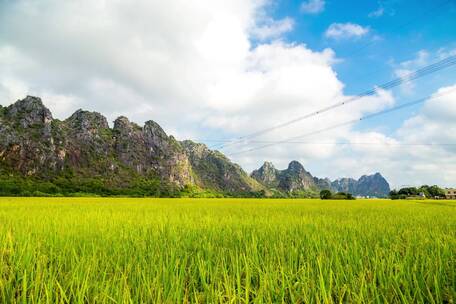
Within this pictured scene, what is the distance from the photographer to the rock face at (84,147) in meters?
89.1

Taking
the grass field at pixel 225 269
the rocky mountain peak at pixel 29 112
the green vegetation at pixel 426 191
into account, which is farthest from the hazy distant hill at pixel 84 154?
the grass field at pixel 225 269

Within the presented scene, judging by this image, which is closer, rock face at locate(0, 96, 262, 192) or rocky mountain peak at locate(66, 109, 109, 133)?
rock face at locate(0, 96, 262, 192)

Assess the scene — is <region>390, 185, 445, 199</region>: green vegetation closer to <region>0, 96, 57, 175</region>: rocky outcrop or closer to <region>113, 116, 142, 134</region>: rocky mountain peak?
<region>113, 116, 142, 134</region>: rocky mountain peak

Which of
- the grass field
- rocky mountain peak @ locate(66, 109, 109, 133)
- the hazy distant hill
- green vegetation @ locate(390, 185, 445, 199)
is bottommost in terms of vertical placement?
the grass field

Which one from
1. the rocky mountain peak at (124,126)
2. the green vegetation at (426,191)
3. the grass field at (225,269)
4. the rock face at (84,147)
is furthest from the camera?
the rocky mountain peak at (124,126)

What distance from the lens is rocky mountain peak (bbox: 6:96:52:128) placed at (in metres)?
94.8

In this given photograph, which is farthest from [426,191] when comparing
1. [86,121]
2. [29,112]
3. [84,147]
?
[29,112]

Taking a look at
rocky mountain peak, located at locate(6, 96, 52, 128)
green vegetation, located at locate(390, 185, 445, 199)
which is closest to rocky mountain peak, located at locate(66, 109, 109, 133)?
rocky mountain peak, located at locate(6, 96, 52, 128)

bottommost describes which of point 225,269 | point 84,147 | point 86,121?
point 225,269

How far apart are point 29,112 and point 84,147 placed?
20.2m

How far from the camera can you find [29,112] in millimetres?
96875

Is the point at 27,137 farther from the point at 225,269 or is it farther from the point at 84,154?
the point at 225,269

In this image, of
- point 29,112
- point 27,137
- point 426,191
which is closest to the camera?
point 27,137

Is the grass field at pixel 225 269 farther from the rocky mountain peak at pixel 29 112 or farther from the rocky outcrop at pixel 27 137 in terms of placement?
the rocky mountain peak at pixel 29 112
